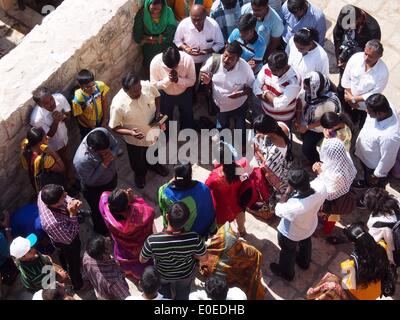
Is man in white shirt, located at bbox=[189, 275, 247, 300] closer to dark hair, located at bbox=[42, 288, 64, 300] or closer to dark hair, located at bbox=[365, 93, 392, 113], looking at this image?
dark hair, located at bbox=[42, 288, 64, 300]

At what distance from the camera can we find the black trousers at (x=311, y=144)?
7832mm

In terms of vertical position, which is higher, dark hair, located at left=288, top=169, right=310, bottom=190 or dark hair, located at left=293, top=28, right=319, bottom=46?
dark hair, located at left=293, top=28, right=319, bottom=46

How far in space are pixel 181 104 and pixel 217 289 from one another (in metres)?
2.96

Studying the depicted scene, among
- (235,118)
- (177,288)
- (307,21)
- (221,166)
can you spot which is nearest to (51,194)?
(177,288)

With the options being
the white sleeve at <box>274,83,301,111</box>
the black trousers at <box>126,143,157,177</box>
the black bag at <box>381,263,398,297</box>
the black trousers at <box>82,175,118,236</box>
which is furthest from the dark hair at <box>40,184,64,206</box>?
the black bag at <box>381,263,398,297</box>

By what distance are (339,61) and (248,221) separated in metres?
2.32

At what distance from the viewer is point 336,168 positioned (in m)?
6.91

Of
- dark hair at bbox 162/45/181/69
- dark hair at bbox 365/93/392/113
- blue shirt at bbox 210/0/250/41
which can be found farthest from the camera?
blue shirt at bbox 210/0/250/41

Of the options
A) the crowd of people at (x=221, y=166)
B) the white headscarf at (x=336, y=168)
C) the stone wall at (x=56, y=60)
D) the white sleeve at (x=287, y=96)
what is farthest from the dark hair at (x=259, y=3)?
the white headscarf at (x=336, y=168)

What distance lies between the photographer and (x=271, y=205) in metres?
7.57

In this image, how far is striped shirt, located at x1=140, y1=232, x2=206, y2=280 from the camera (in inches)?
246

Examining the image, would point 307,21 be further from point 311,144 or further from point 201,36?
point 311,144

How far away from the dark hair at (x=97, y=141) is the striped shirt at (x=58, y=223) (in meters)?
0.60

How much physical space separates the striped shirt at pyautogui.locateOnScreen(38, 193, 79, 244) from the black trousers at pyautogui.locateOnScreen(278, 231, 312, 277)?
2125mm
